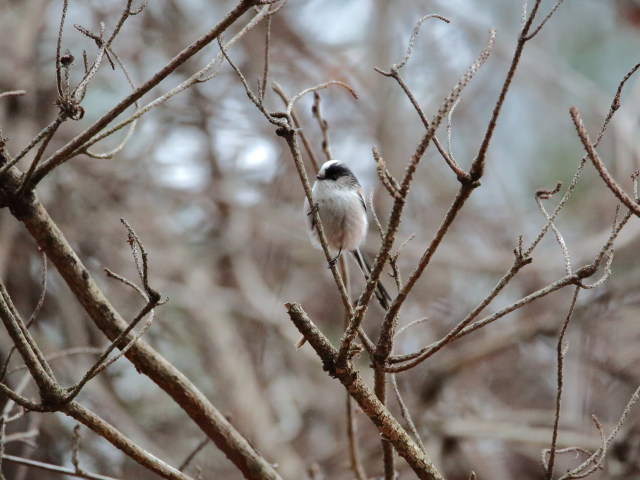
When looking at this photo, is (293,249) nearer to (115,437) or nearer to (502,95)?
(115,437)

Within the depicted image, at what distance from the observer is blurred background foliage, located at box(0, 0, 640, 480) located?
4395 millimetres

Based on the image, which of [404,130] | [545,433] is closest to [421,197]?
[404,130]

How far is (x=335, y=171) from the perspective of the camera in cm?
349

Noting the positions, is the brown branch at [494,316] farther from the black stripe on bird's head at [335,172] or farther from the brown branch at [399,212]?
the black stripe on bird's head at [335,172]

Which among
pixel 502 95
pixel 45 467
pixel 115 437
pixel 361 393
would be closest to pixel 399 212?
pixel 502 95

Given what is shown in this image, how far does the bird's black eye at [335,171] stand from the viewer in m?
3.43

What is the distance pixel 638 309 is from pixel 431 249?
4065 millimetres

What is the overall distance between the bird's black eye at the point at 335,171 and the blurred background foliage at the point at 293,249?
933 mm

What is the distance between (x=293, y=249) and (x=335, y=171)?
2.43 metres

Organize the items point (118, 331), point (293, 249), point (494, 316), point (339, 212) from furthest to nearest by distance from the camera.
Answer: point (293, 249) < point (339, 212) < point (118, 331) < point (494, 316)

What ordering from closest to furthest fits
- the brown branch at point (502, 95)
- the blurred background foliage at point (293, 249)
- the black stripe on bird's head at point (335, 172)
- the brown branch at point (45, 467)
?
the brown branch at point (502, 95), the brown branch at point (45, 467), the black stripe on bird's head at point (335, 172), the blurred background foliage at point (293, 249)

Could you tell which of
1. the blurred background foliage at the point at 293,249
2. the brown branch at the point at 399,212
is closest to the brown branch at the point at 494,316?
the brown branch at the point at 399,212

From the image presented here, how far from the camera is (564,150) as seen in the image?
325 inches

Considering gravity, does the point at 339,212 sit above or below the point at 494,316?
above
